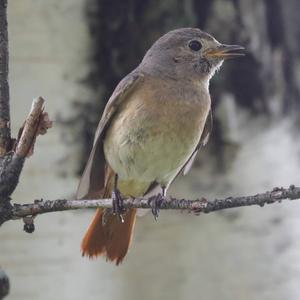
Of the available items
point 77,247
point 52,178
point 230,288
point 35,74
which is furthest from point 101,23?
point 230,288

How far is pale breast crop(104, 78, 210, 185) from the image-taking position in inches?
108

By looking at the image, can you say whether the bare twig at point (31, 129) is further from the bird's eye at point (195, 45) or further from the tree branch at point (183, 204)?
the bird's eye at point (195, 45)

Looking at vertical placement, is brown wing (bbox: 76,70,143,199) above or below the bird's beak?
below

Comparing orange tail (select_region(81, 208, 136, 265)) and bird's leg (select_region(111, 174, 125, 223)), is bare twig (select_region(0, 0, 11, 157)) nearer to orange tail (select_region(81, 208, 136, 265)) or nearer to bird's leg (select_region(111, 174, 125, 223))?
bird's leg (select_region(111, 174, 125, 223))

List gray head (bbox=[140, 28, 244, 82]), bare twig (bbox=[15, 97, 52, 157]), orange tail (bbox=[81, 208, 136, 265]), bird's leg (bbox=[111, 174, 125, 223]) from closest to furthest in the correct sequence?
bare twig (bbox=[15, 97, 52, 157]) → bird's leg (bbox=[111, 174, 125, 223]) → orange tail (bbox=[81, 208, 136, 265]) → gray head (bbox=[140, 28, 244, 82])

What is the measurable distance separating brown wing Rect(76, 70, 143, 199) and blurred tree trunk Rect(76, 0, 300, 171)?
144mm

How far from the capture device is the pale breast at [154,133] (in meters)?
2.75

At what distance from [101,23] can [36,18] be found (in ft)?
0.78

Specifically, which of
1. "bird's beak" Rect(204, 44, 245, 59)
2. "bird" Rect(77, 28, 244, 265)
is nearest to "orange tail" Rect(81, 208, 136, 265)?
"bird" Rect(77, 28, 244, 265)

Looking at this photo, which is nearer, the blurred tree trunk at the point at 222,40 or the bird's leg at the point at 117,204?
the bird's leg at the point at 117,204

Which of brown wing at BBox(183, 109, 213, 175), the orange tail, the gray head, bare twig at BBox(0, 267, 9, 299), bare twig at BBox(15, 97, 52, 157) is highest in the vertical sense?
bare twig at BBox(15, 97, 52, 157)

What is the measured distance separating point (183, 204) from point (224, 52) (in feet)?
4.16

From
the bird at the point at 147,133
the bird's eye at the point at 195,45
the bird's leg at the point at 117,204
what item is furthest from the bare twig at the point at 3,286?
the bird's eye at the point at 195,45

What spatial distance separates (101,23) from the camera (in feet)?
10.2
